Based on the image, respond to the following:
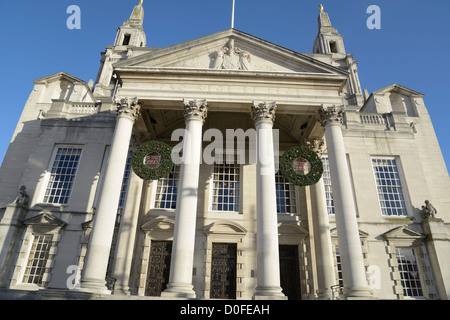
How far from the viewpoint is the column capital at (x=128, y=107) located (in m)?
13.2

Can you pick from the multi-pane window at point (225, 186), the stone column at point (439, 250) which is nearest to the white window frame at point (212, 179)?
the multi-pane window at point (225, 186)

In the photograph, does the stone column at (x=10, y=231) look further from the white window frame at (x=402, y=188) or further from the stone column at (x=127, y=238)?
the white window frame at (x=402, y=188)

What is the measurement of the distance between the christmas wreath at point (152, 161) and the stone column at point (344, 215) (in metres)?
7.33

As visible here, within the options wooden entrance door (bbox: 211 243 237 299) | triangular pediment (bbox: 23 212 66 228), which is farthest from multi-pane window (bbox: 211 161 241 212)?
triangular pediment (bbox: 23 212 66 228)

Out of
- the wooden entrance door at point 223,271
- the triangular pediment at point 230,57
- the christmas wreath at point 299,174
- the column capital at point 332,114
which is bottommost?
the wooden entrance door at point 223,271

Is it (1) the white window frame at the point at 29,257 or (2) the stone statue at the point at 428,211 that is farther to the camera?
(2) the stone statue at the point at 428,211

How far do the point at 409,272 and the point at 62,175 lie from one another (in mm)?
19660

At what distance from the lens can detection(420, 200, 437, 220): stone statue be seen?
14703 millimetres

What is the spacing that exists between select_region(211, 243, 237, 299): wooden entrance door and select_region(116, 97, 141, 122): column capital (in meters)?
7.90

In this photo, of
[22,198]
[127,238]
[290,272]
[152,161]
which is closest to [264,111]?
[152,161]

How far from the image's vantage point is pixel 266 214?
37.0 ft

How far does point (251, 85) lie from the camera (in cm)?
1374

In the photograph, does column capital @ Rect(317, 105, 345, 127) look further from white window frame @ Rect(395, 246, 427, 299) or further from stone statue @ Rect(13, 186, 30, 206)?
stone statue @ Rect(13, 186, 30, 206)

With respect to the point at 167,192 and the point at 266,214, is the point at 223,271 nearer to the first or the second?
the point at 266,214
